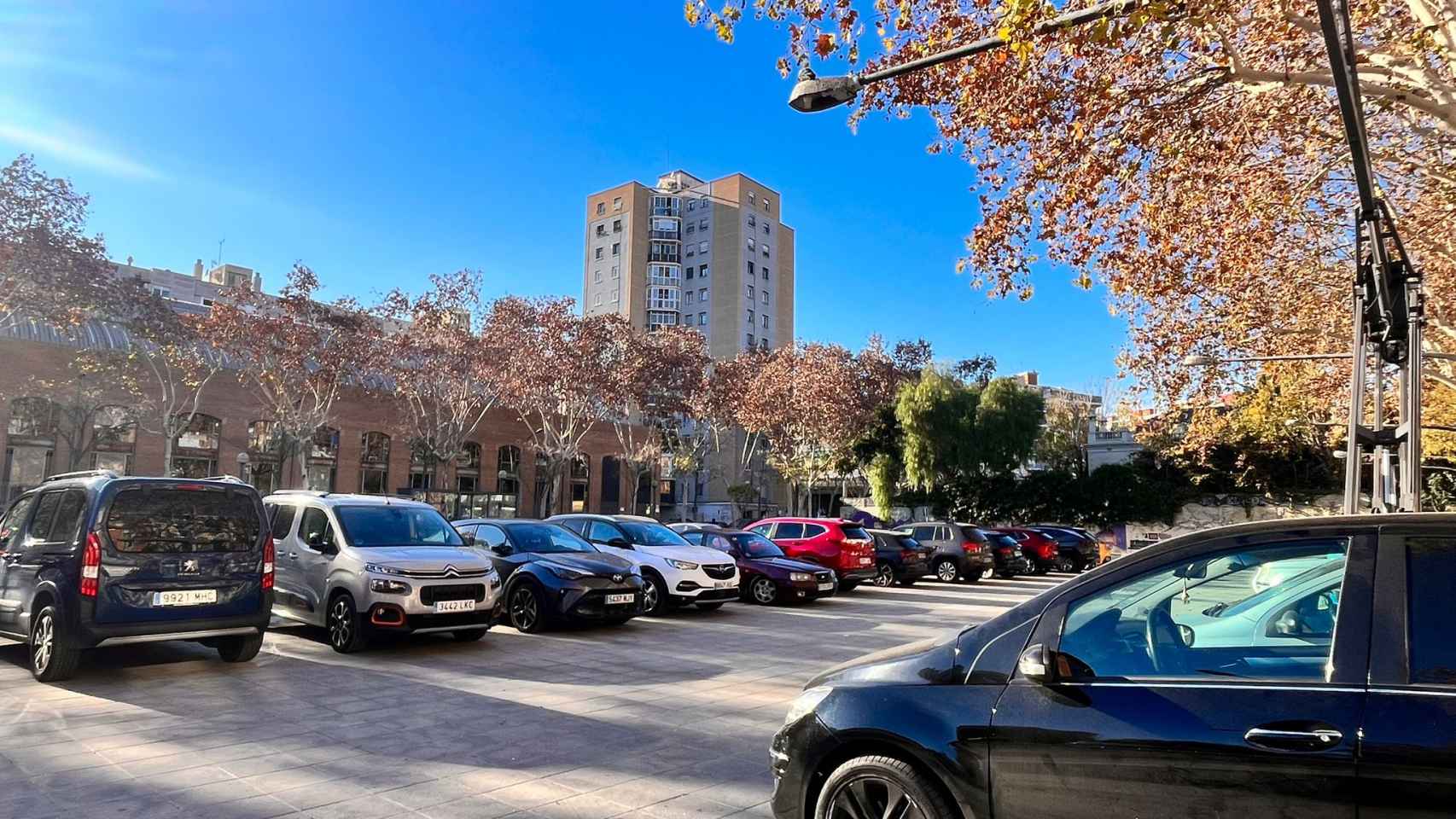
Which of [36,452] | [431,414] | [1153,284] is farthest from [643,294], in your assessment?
[1153,284]

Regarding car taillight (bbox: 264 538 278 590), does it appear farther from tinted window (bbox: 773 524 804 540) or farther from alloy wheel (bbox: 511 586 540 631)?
tinted window (bbox: 773 524 804 540)

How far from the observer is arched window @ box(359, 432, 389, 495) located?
1699 inches

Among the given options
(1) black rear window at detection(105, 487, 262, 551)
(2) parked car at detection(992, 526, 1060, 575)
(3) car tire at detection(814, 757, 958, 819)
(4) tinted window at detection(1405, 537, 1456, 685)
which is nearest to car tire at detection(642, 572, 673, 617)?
(1) black rear window at detection(105, 487, 262, 551)

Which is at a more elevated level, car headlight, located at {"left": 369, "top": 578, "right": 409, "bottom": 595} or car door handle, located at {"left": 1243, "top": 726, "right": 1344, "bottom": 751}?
car door handle, located at {"left": 1243, "top": 726, "right": 1344, "bottom": 751}

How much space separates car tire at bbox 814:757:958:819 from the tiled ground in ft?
4.33

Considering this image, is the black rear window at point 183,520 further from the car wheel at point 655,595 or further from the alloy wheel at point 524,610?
the car wheel at point 655,595

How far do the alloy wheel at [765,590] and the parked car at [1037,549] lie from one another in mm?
12845

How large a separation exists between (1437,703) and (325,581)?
953cm

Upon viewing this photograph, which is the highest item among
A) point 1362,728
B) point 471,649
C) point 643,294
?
point 643,294

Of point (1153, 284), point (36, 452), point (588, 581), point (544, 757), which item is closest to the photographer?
point (544, 757)

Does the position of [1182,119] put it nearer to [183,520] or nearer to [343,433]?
[183,520]

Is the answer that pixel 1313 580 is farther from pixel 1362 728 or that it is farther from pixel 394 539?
pixel 394 539

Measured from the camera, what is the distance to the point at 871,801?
3.36 m

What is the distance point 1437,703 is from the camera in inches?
92.9
